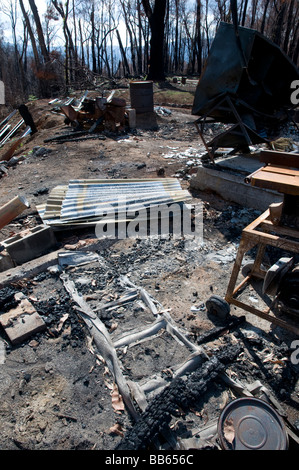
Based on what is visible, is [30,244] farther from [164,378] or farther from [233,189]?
[233,189]

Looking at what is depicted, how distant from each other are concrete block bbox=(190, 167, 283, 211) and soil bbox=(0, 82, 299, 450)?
293 millimetres

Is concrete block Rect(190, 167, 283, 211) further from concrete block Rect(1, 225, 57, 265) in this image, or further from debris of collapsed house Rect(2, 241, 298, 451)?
concrete block Rect(1, 225, 57, 265)

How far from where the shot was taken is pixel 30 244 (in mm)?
4848

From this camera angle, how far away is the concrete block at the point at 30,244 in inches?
187

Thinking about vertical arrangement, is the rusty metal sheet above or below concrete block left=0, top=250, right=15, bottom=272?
above

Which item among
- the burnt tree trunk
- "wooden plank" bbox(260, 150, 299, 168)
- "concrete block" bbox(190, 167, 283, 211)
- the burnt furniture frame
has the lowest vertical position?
"concrete block" bbox(190, 167, 283, 211)

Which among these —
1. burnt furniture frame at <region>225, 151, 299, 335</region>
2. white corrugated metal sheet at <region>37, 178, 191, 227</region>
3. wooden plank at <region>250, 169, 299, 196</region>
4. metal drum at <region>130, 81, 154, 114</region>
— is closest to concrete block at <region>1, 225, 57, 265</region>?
white corrugated metal sheet at <region>37, 178, 191, 227</region>

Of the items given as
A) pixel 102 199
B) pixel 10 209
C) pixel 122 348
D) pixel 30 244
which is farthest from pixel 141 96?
pixel 122 348

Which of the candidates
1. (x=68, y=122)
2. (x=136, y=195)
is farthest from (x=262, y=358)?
(x=68, y=122)

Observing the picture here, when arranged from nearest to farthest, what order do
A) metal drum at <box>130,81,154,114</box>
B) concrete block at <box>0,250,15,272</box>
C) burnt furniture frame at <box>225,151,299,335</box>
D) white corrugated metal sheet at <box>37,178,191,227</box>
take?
burnt furniture frame at <box>225,151,299,335</box>
concrete block at <box>0,250,15,272</box>
white corrugated metal sheet at <box>37,178,191,227</box>
metal drum at <box>130,81,154,114</box>

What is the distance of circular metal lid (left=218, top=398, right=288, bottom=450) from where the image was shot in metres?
2.26

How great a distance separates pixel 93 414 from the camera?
2.64 m

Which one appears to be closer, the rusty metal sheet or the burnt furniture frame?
the burnt furniture frame

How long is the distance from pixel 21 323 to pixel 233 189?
4.98m
